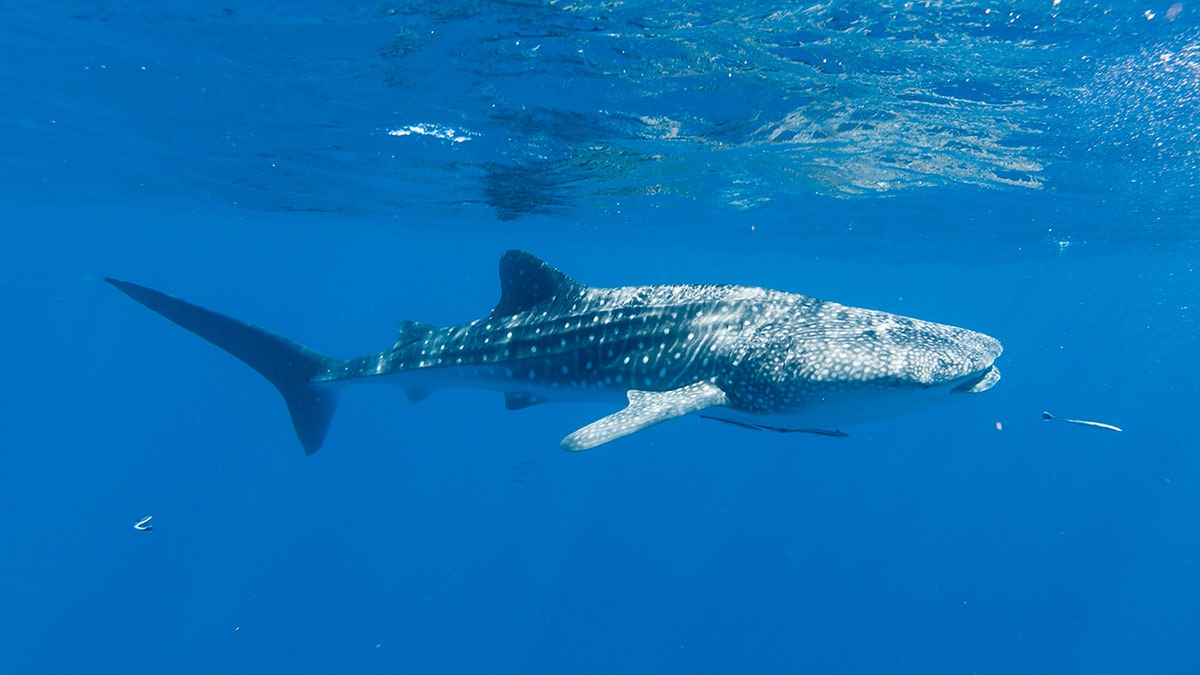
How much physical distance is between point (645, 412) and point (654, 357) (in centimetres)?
143

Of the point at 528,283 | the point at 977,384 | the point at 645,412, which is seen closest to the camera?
the point at 977,384

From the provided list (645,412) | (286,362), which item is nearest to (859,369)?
(645,412)

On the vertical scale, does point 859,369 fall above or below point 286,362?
above

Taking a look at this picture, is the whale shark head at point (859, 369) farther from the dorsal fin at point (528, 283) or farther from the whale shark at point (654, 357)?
the dorsal fin at point (528, 283)

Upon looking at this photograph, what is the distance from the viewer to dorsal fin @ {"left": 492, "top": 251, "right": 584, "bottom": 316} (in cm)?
799

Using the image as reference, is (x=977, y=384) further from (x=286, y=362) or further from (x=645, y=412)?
(x=286, y=362)

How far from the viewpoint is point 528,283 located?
8.15 meters

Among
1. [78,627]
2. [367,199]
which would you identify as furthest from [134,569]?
[367,199]

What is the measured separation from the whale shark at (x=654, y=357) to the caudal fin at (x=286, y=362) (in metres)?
0.02

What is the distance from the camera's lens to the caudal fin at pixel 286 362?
8156 mm

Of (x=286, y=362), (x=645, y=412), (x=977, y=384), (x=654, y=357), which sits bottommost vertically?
(x=286, y=362)

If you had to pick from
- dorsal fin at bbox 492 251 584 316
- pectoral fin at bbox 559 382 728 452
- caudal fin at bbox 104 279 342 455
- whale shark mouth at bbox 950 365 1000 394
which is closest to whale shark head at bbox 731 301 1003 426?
whale shark mouth at bbox 950 365 1000 394

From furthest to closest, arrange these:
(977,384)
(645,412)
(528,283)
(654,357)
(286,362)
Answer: (286,362) → (528,283) → (654,357) → (645,412) → (977,384)

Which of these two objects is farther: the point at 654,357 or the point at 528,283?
the point at 528,283
